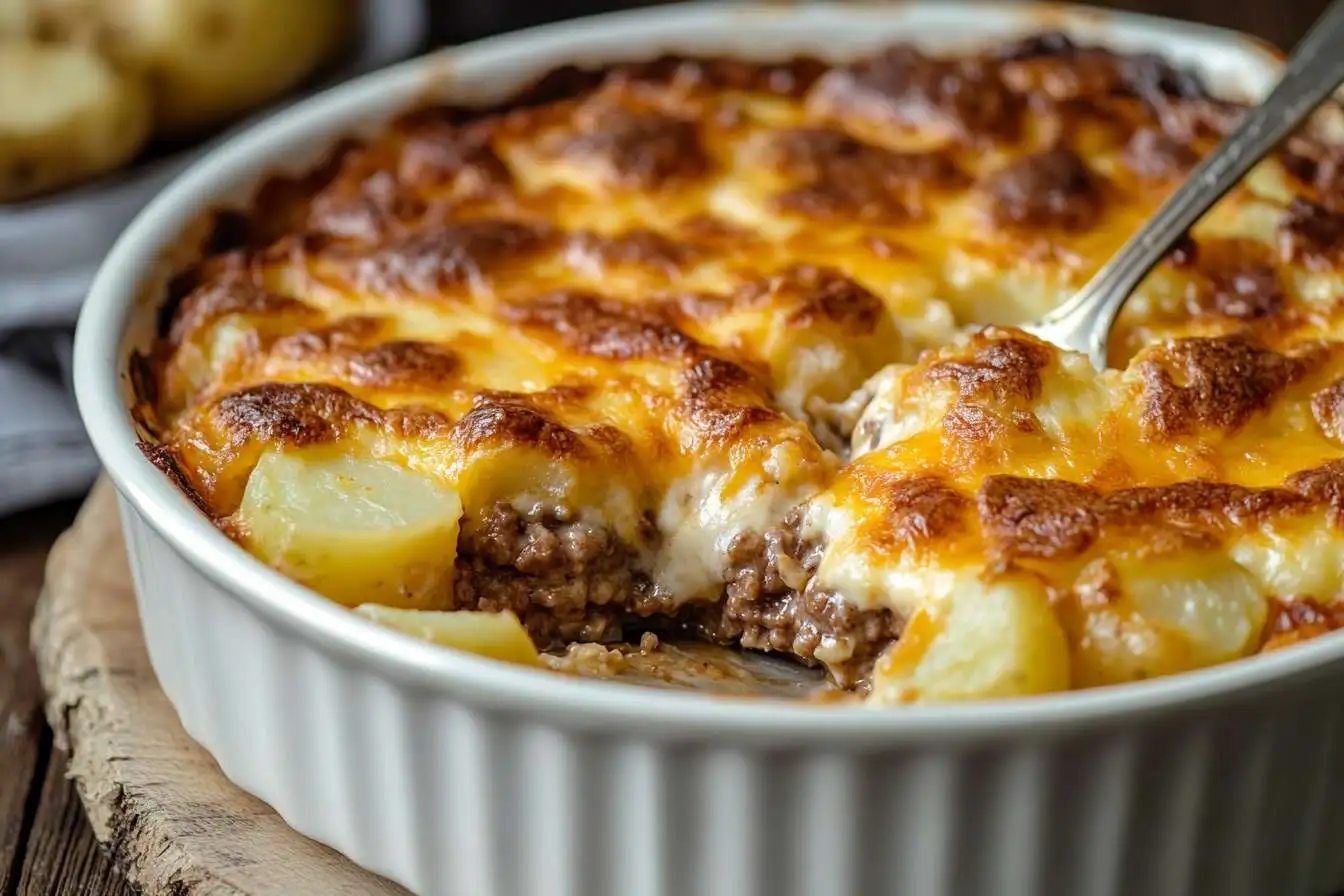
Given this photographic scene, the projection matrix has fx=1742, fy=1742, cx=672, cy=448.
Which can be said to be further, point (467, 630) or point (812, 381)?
point (812, 381)

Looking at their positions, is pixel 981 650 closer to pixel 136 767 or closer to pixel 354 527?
pixel 354 527

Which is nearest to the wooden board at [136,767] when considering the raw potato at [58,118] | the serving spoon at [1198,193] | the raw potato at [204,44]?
the raw potato at [58,118]

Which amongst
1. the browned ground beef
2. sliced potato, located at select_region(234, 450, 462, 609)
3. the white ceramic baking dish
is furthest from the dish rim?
the browned ground beef

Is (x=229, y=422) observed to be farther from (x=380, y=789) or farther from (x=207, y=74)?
(x=207, y=74)

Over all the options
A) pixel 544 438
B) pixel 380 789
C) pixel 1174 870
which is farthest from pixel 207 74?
pixel 1174 870

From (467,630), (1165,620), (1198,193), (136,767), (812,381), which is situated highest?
(1198,193)

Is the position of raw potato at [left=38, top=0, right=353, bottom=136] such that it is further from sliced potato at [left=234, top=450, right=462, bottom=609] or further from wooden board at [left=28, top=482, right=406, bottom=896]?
sliced potato at [left=234, top=450, right=462, bottom=609]

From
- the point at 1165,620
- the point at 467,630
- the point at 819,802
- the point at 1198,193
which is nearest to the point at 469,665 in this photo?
the point at 467,630

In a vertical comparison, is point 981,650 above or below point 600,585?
above
